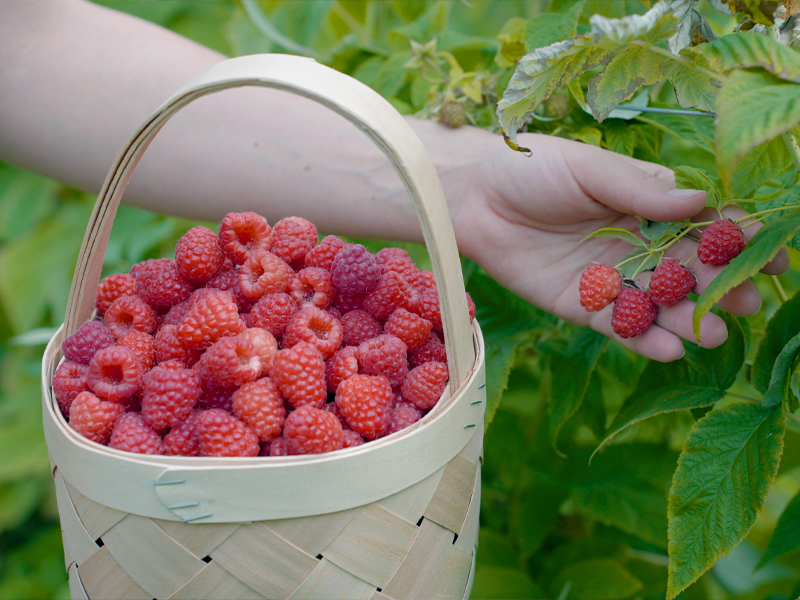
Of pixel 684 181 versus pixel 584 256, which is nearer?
pixel 684 181

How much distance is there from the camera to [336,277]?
0.63 metres

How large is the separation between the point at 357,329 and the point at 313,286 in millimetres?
65

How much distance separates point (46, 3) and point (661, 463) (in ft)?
3.80

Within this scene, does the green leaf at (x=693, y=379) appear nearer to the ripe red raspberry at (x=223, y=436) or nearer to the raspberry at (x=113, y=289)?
the ripe red raspberry at (x=223, y=436)

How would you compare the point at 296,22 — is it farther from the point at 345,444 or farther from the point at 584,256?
the point at 345,444

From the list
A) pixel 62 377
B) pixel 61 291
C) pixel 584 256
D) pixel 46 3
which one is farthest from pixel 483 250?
pixel 61 291

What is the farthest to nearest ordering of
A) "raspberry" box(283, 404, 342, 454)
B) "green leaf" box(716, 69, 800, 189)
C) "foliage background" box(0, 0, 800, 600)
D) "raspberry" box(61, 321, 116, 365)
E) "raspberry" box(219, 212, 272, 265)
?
"foliage background" box(0, 0, 800, 600) → "raspberry" box(219, 212, 272, 265) → "raspberry" box(61, 321, 116, 365) → "raspberry" box(283, 404, 342, 454) → "green leaf" box(716, 69, 800, 189)

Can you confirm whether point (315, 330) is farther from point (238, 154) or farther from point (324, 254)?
point (238, 154)

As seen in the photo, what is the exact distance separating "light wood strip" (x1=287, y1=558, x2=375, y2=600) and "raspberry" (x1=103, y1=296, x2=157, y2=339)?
31 centimetres

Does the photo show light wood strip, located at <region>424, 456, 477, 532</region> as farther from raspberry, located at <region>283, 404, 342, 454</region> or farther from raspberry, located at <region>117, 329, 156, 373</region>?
raspberry, located at <region>117, 329, 156, 373</region>

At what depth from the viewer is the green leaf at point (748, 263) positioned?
0.47 meters

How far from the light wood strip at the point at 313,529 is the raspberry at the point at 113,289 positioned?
1.15 feet

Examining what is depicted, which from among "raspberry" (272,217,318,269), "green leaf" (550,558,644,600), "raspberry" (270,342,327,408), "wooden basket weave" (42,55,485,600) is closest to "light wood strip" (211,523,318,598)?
"wooden basket weave" (42,55,485,600)

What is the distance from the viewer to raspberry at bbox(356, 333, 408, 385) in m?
0.56
